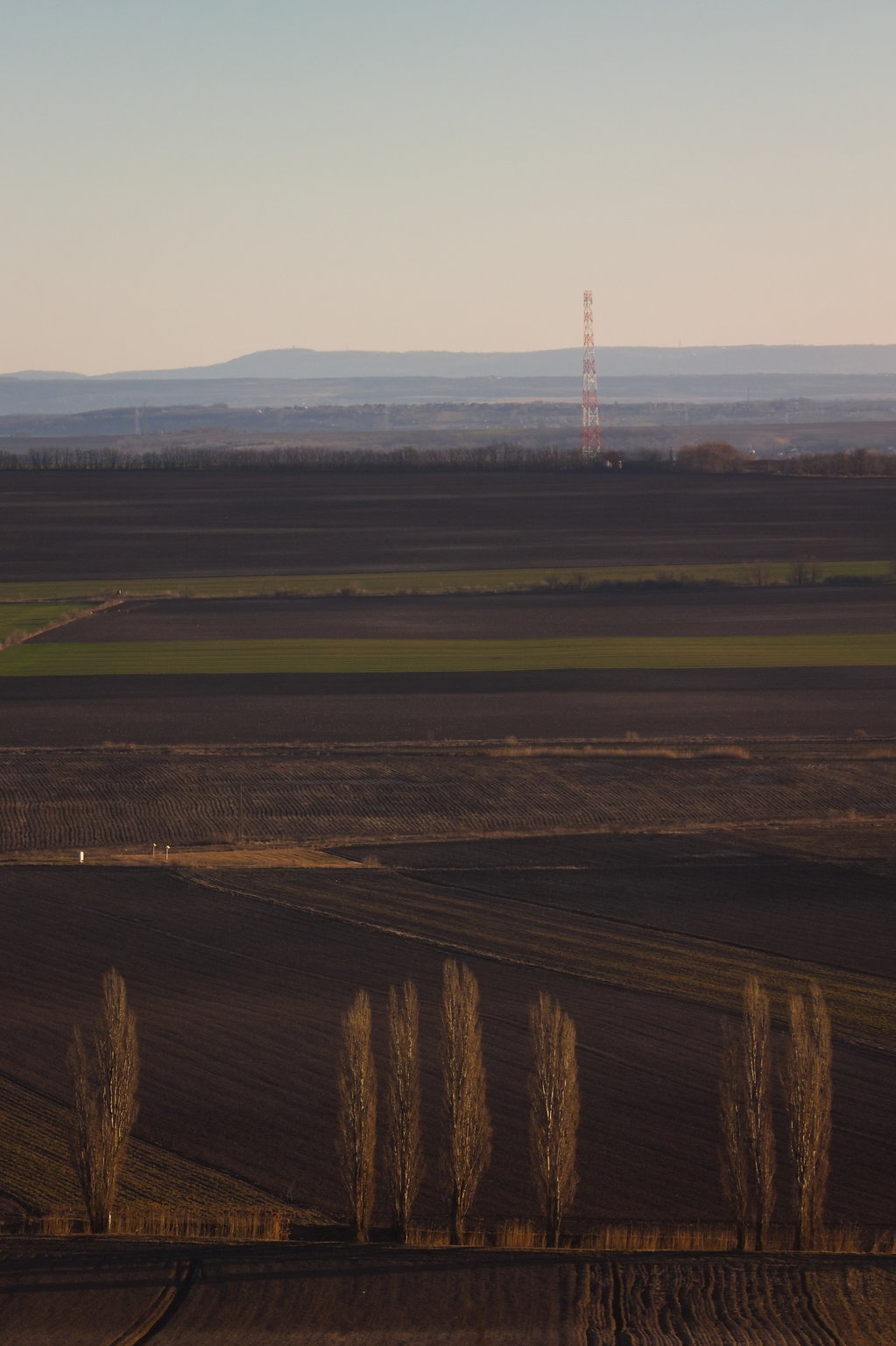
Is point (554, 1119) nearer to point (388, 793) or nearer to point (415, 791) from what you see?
point (388, 793)

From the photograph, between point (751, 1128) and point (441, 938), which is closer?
point (751, 1128)

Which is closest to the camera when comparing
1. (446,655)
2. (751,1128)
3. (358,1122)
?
(751,1128)

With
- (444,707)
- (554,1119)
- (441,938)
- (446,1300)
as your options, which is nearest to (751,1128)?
(554,1119)

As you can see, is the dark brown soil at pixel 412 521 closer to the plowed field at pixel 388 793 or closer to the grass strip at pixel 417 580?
the grass strip at pixel 417 580

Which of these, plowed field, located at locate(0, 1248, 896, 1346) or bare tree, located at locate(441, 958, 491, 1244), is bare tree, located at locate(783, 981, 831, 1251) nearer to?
plowed field, located at locate(0, 1248, 896, 1346)

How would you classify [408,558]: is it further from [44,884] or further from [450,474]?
[44,884]
